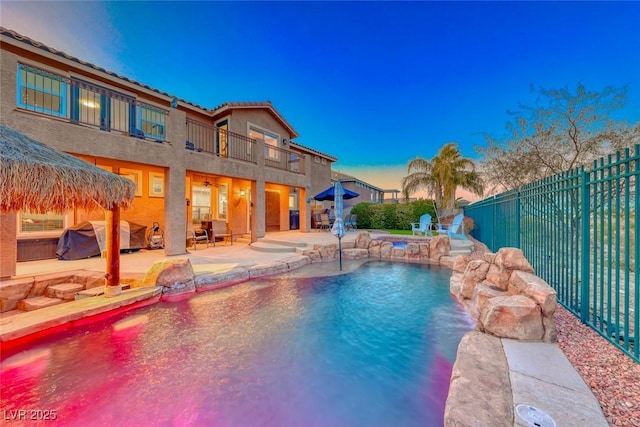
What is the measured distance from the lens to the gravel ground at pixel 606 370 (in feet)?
6.59

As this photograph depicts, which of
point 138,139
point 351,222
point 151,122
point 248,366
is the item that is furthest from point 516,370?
point 351,222

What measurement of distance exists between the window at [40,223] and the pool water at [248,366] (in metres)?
6.16

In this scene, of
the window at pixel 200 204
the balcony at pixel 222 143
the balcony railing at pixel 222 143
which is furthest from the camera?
the window at pixel 200 204

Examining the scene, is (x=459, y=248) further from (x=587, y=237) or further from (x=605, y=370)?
(x=605, y=370)

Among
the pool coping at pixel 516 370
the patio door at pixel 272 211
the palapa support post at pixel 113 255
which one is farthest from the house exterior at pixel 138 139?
the pool coping at pixel 516 370

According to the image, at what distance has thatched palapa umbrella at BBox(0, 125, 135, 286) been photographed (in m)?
4.13

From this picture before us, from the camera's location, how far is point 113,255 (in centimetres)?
534

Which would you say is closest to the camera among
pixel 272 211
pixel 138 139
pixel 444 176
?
pixel 138 139

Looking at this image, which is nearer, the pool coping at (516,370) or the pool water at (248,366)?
the pool coping at (516,370)

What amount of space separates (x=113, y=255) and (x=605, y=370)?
774 centimetres

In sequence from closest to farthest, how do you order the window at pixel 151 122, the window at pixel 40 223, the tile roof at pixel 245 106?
the window at pixel 40 223
the window at pixel 151 122
the tile roof at pixel 245 106

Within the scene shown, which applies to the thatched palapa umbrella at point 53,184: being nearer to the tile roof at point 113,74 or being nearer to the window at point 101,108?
the window at point 101,108

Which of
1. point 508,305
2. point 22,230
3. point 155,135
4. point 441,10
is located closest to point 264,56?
point 155,135

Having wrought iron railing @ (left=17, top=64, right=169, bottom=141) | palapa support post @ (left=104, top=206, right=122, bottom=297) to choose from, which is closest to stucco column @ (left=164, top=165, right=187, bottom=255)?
wrought iron railing @ (left=17, top=64, right=169, bottom=141)
